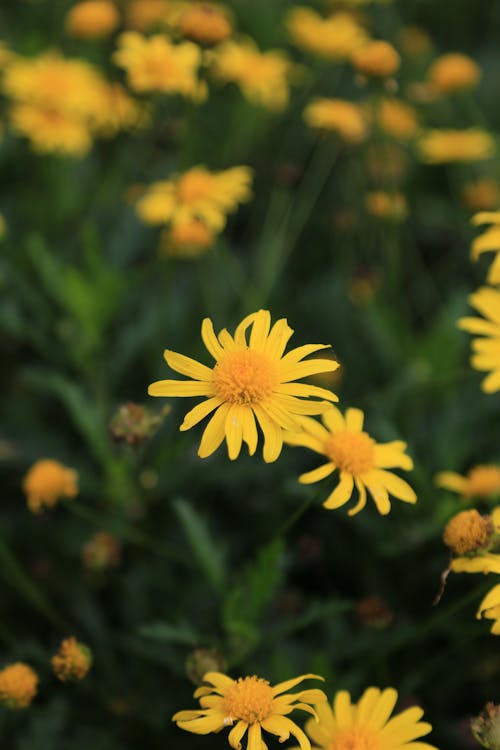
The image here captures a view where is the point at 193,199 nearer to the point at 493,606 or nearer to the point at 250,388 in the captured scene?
the point at 250,388

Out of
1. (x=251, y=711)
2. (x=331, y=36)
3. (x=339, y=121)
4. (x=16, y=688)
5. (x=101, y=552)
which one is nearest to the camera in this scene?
(x=251, y=711)

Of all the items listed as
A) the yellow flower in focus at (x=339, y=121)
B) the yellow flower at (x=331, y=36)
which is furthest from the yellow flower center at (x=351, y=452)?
the yellow flower at (x=331, y=36)

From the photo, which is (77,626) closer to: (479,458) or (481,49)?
(479,458)

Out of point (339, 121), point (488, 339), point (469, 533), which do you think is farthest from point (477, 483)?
point (339, 121)

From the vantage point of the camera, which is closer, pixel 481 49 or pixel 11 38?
pixel 11 38

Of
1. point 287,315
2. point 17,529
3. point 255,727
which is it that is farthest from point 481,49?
point 255,727

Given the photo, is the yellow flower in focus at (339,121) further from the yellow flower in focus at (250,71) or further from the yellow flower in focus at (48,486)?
the yellow flower in focus at (48,486)
